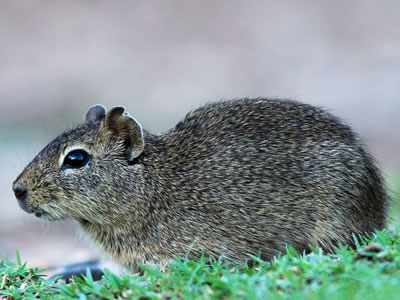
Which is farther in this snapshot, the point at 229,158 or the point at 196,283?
the point at 229,158

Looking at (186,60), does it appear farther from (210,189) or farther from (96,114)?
(210,189)

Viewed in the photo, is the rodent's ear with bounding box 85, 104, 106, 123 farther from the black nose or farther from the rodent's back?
the black nose

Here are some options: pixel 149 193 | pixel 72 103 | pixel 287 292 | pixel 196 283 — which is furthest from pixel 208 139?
pixel 72 103

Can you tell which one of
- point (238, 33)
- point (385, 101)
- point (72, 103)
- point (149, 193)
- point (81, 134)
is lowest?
point (149, 193)

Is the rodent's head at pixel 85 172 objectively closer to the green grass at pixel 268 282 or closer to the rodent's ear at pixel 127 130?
the rodent's ear at pixel 127 130

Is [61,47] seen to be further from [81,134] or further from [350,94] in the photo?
[81,134]

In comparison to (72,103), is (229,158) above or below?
below

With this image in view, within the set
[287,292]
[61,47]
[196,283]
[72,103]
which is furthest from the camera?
[61,47]
